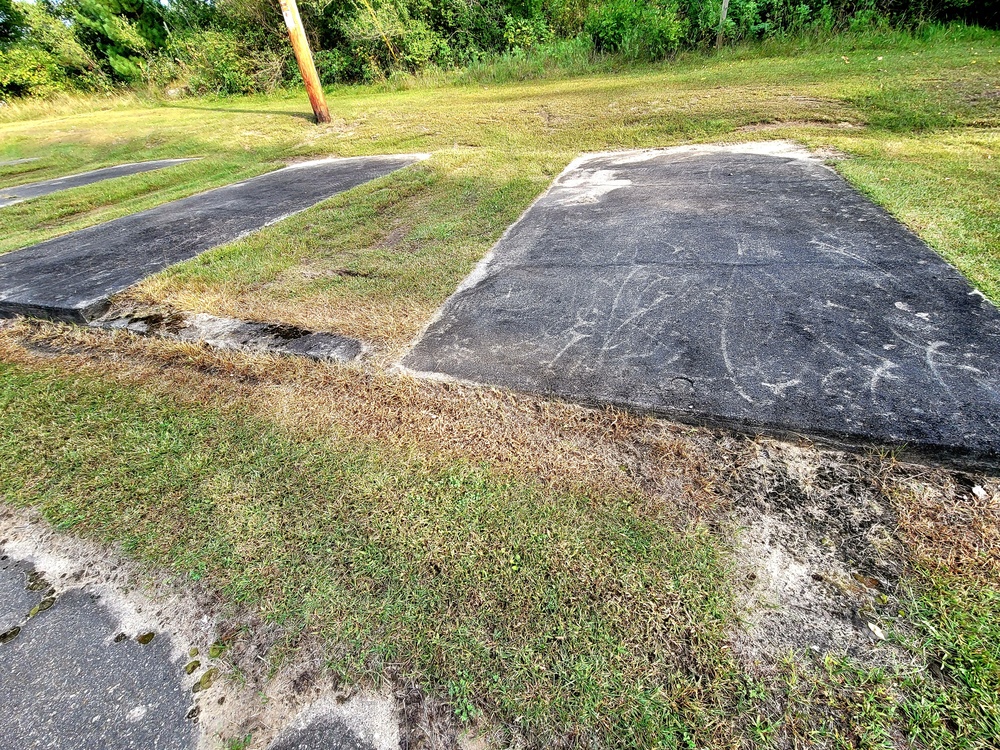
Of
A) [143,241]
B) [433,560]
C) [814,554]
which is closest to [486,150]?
[143,241]

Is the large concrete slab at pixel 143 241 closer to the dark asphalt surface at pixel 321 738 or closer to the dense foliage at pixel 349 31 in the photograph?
the dark asphalt surface at pixel 321 738

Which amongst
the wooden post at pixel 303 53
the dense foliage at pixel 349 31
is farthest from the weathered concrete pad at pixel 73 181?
the dense foliage at pixel 349 31

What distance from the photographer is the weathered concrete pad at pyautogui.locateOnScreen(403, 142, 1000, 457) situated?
→ 154 centimetres

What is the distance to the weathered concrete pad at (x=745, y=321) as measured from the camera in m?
1.54

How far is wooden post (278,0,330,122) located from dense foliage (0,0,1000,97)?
6546 mm

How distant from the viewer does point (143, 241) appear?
3.74 m

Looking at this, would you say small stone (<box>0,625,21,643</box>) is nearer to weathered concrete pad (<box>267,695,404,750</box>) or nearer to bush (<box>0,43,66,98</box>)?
weathered concrete pad (<box>267,695,404,750</box>)

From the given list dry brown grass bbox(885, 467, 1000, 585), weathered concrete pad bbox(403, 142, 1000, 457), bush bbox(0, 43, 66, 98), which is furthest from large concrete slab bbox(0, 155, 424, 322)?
bush bbox(0, 43, 66, 98)

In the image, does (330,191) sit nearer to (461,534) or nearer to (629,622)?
(461,534)

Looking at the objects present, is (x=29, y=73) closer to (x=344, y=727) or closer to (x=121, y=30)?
(x=121, y=30)

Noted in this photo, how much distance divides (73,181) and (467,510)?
28.2 ft

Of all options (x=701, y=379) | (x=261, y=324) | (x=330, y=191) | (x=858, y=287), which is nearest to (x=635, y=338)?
(x=701, y=379)

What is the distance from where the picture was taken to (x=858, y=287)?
210cm

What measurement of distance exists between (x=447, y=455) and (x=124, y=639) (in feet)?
3.28
